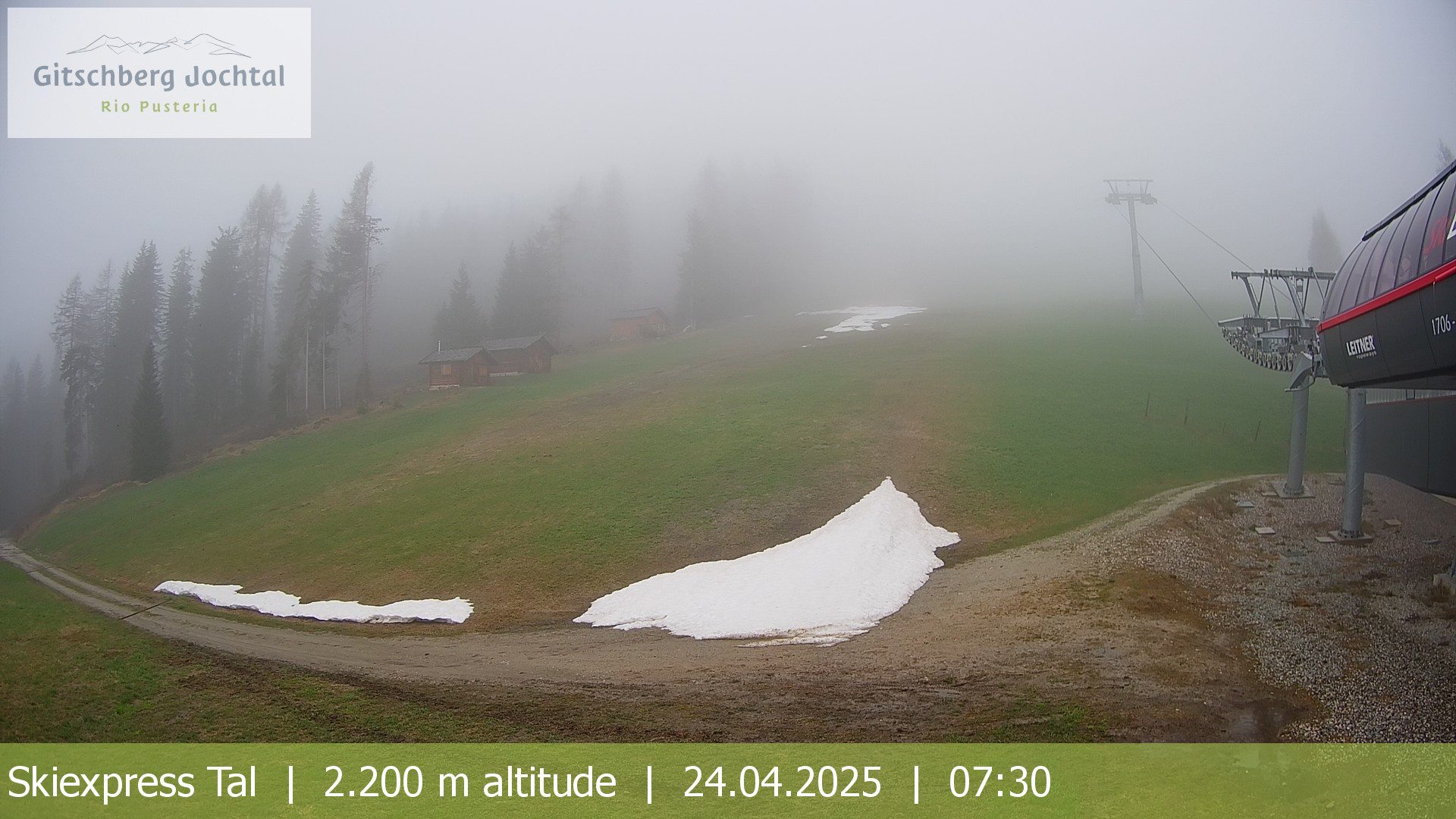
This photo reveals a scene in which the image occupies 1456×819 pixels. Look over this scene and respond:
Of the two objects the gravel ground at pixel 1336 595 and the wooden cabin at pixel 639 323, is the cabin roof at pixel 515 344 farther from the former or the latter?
the gravel ground at pixel 1336 595

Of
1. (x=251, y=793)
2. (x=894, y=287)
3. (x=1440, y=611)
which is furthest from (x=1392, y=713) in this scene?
(x=894, y=287)

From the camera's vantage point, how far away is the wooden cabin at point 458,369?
5828cm

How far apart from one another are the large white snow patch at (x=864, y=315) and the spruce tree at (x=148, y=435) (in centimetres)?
5064

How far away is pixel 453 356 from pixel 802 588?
48.2 m

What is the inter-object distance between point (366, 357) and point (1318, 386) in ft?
216

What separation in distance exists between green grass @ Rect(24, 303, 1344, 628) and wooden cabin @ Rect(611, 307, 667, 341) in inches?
1239

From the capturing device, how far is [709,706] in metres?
10.8

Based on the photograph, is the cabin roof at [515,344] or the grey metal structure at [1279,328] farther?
the cabin roof at [515,344]

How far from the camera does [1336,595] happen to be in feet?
49.4

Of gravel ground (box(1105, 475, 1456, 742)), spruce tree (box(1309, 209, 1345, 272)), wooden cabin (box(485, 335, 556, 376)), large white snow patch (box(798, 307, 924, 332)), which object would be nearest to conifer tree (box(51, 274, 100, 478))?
wooden cabin (box(485, 335, 556, 376))

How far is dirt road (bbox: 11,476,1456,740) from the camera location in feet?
32.6

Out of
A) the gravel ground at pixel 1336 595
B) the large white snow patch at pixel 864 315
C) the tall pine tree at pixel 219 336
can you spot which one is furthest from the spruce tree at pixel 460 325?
the gravel ground at pixel 1336 595

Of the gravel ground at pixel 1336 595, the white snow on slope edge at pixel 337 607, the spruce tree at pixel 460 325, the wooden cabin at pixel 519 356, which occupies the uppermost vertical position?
the spruce tree at pixel 460 325

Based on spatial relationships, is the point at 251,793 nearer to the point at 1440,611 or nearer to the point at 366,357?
the point at 1440,611
